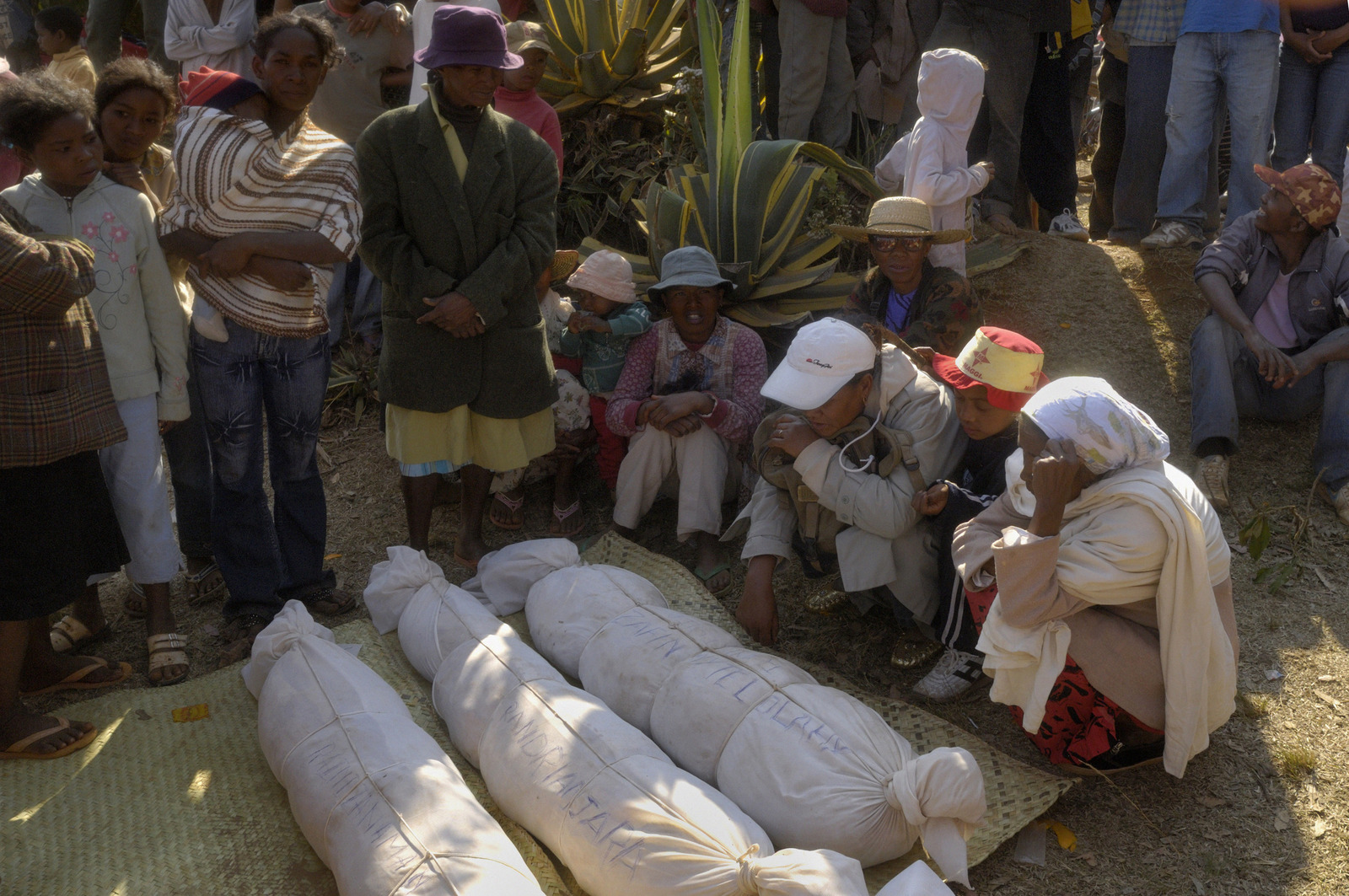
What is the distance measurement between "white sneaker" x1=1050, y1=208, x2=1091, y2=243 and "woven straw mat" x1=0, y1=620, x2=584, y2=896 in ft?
13.4

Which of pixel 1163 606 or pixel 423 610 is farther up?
pixel 1163 606

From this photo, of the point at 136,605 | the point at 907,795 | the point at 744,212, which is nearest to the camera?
the point at 907,795

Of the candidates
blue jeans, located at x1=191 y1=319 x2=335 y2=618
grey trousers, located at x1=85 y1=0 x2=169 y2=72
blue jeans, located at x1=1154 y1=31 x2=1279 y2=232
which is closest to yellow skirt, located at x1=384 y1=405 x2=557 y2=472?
blue jeans, located at x1=191 y1=319 x2=335 y2=618

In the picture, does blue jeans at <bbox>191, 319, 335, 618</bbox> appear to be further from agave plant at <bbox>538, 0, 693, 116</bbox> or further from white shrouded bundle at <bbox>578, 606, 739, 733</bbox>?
agave plant at <bbox>538, 0, 693, 116</bbox>

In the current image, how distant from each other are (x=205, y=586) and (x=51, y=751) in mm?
967

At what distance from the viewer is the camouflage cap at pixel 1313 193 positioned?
3.70 meters

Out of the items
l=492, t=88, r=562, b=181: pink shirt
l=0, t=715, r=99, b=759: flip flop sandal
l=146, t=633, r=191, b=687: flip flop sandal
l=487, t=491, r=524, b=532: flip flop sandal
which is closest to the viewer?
l=0, t=715, r=99, b=759: flip flop sandal

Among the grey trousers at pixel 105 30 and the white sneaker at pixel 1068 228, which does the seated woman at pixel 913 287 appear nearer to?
the white sneaker at pixel 1068 228

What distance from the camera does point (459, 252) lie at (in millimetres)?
3318

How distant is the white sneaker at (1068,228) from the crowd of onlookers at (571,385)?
88 centimetres

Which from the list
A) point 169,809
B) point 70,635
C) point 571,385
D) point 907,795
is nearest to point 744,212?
point 571,385

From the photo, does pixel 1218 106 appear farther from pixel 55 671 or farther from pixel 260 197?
pixel 55 671

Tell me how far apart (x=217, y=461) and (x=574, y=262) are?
1.61 m

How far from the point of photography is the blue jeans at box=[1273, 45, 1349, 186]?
4.57 meters
